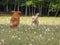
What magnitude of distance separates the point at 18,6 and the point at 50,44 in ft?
188

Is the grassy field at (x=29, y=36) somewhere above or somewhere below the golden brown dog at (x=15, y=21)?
above

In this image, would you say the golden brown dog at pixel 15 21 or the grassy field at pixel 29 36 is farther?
the golden brown dog at pixel 15 21

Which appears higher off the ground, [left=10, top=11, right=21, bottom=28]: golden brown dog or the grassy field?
the grassy field

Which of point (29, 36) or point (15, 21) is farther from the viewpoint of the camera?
point (15, 21)

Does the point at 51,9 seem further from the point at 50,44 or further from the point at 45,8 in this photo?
the point at 50,44

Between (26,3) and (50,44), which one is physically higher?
(50,44)

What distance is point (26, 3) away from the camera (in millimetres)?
62094

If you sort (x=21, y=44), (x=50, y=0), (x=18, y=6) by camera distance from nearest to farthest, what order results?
(x=21, y=44)
(x=50, y=0)
(x=18, y=6)

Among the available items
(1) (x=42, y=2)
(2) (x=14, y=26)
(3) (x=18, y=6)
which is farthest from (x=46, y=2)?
(2) (x=14, y=26)

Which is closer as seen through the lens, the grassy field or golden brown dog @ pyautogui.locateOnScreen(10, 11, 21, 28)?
the grassy field

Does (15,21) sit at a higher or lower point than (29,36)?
lower

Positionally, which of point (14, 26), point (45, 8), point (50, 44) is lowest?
point (45, 8)

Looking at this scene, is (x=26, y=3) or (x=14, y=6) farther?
(x=14, y=6)

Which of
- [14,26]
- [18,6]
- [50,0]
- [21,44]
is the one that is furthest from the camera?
[18,6]
